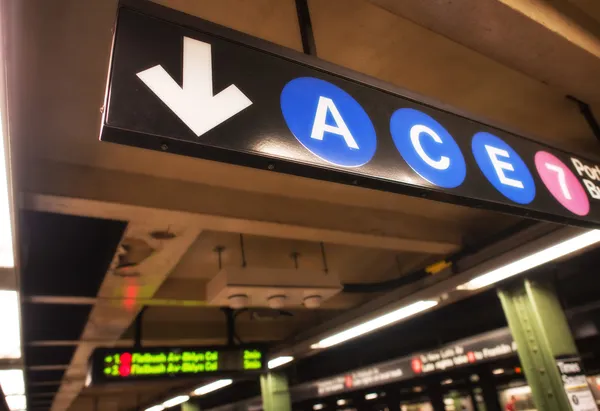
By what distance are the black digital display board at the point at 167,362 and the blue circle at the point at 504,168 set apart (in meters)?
3.43

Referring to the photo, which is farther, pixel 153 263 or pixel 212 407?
pixel 212 407

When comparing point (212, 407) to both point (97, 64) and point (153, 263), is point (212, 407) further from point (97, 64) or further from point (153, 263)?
point (97, 64)

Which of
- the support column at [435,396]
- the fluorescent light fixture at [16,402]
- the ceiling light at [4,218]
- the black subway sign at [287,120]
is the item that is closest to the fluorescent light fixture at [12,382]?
the fluorescent light fixture at [16,402]

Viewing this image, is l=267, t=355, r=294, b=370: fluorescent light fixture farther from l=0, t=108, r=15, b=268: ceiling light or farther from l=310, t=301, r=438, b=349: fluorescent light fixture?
l=0, t=108, r=15, b=268: ceiling light

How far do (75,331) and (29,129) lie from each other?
3601 mm

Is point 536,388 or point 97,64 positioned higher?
point 97,64

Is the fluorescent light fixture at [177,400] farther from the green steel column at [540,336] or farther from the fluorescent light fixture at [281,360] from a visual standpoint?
the green steel column at [540,336]

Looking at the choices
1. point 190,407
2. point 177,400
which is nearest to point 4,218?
point 177,400

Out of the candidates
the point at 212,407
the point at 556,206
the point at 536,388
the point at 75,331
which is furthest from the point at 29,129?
the point at 212,407

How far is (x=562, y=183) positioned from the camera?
1827mm

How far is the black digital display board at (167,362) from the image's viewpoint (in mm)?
3781

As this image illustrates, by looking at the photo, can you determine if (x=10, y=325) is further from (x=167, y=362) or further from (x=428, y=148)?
(x=428, y=148)

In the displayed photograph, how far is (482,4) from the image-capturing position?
66.7 inches

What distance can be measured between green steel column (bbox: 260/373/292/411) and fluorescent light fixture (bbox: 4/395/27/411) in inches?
189
